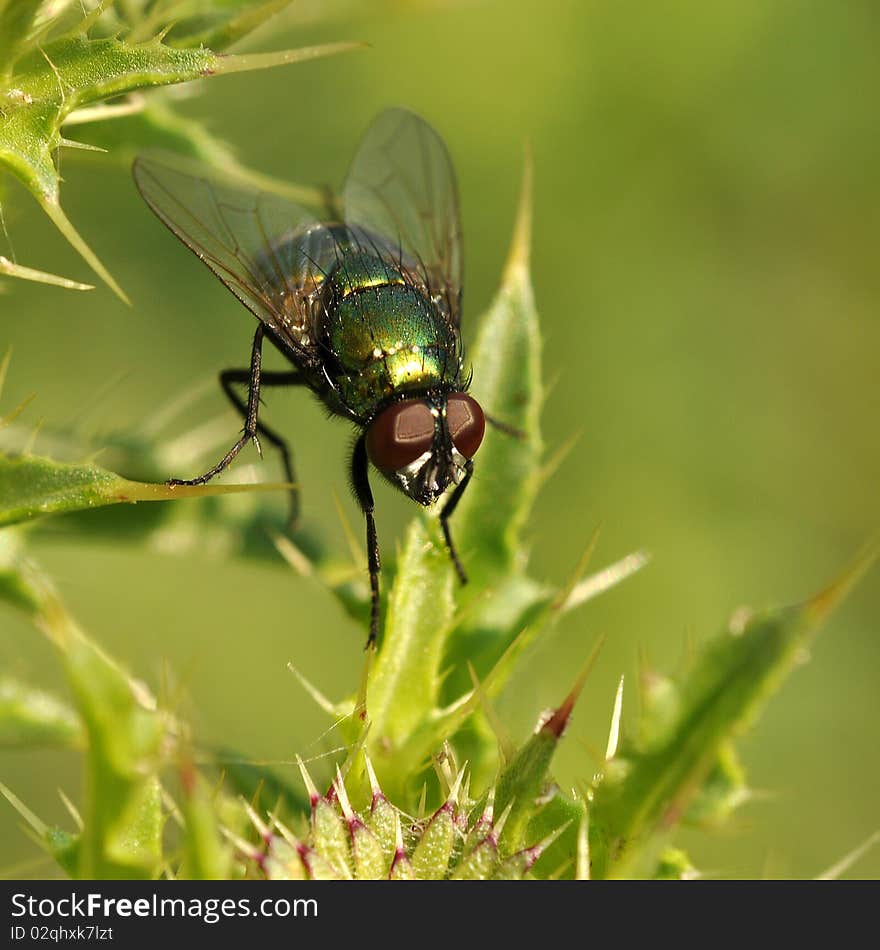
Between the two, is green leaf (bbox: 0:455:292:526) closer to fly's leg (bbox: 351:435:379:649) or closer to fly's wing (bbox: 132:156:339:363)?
fly's leg (bbox: 351:435:379:649)

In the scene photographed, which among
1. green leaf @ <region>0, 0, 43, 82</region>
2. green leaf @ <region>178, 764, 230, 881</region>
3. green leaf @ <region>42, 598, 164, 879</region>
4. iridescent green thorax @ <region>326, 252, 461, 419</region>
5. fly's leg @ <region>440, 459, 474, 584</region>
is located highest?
iridescent green thorax @ <region>326, 252, 461, 419</region>

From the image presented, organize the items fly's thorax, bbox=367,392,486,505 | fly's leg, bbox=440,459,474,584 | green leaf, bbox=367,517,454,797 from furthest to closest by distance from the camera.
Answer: fly's thorax, bbox=367,392,486,505
fly's leg, bbox=440,459,474,584
green leaf, bbox=367,517,454,797

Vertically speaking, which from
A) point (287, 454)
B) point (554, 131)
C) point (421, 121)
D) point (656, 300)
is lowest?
point (287, 454)

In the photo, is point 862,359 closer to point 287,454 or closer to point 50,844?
point 287,454

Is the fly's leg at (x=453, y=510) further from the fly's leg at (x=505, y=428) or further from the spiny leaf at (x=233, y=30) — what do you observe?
the spiny leaf at (x=233, y=30)

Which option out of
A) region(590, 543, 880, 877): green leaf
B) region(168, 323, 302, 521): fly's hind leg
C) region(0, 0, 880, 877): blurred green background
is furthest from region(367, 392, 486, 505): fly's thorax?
region(0, 0, 880, 877): blurred green background

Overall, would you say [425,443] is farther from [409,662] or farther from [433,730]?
[433,730]
